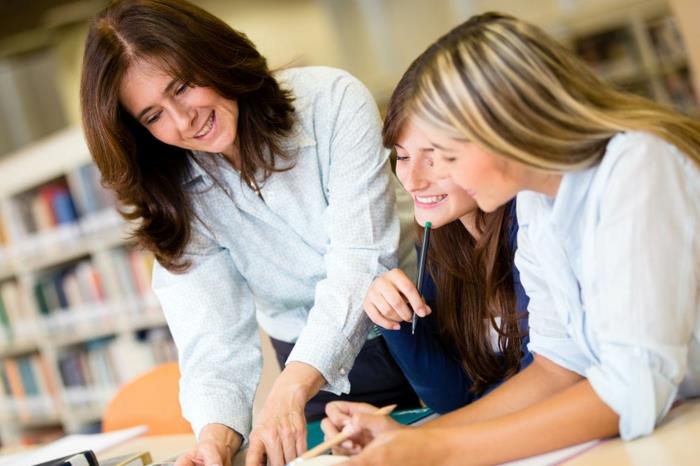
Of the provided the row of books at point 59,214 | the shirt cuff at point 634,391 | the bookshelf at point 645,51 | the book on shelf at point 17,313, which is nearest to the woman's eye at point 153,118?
the shirt cuff at point 634,391

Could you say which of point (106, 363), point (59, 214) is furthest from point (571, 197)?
point (106, 363)

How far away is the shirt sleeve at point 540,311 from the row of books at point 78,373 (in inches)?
107

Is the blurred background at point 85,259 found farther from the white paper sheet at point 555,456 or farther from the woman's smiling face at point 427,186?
the white paper sheet at point 555,456

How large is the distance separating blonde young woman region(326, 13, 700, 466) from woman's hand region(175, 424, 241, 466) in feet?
1.13

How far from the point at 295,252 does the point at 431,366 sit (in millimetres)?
332

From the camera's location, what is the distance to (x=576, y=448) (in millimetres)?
1004

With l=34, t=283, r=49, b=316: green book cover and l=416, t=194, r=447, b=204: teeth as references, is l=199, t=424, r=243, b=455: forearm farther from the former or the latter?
l=34, t=283, r=49, b=316: green book cover

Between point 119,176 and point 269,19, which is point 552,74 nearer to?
point 119,176

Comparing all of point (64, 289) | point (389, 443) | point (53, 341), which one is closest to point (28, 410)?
point (53, 341)

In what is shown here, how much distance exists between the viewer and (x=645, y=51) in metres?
4.46

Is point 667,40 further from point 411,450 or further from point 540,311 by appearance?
point 411,450

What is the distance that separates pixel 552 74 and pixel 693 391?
16.6 inches

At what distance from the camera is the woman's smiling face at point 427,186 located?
1323 mm

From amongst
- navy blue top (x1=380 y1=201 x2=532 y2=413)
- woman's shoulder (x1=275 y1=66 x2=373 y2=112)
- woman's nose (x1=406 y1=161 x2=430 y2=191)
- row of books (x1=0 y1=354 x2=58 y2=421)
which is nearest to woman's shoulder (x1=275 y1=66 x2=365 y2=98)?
woman's shoulder (x1=275 y1=66 x2=373 y2=112)
